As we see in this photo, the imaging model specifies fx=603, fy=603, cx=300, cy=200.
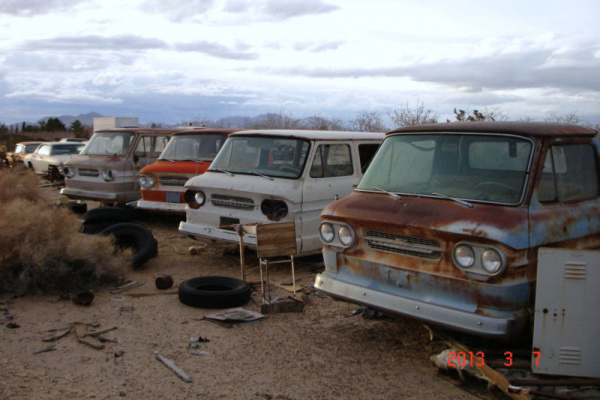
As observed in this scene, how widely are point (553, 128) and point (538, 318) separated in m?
1.76

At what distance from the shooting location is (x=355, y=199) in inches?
209

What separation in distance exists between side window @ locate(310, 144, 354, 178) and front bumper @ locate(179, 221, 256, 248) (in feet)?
3.86

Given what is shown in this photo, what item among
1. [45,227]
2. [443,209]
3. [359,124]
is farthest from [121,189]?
[359,124]

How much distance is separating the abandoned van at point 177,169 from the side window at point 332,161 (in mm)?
2882

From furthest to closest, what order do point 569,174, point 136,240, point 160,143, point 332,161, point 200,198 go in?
point 160,143 < point 136,240 < point 332,161 < point 200,198 < point 569,174

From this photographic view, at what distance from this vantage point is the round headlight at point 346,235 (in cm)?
512

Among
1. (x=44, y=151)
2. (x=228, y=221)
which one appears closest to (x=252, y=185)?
(x=228, y=221)

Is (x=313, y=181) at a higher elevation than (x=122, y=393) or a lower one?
higher

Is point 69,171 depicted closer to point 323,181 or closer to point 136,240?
point 136,240

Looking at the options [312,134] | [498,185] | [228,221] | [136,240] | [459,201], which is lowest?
[136,240]

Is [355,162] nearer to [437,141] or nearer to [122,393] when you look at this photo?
[437,141]

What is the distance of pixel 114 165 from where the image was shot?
1150 cm

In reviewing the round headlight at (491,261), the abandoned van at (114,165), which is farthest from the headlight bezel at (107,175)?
the round headlight at (491,261)

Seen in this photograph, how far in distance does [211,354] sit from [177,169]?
547 centimetres
